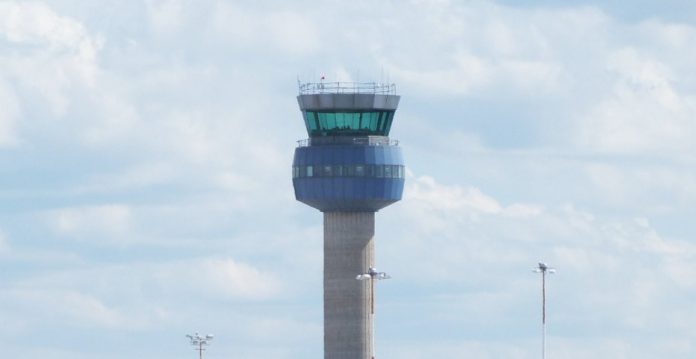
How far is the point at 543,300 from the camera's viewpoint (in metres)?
200

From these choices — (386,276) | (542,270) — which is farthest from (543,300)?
(386,276)

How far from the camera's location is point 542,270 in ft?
644

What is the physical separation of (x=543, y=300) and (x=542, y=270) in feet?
14.6

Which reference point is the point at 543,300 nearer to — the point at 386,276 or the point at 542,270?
the point at 542,270

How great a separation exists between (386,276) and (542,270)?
595 inches

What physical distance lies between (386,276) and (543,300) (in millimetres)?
16739

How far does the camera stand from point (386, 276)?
633ft
